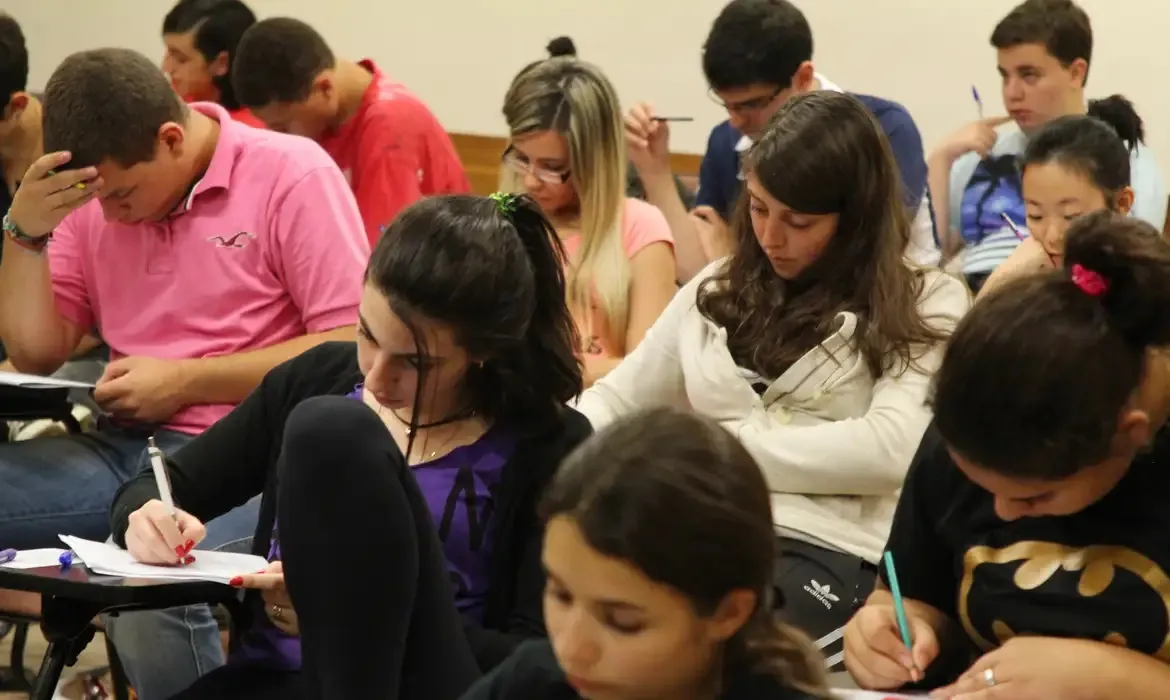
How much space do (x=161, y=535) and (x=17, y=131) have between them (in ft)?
5.20

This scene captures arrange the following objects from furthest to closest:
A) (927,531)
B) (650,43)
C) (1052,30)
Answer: (650,43)
(1052,30)
(927,531)

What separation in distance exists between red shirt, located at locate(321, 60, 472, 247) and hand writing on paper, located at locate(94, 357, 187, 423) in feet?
3.15

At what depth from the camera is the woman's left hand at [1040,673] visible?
1175mm

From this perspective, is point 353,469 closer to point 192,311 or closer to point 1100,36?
point 192,311

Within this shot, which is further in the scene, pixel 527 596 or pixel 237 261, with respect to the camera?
pixel 237 261

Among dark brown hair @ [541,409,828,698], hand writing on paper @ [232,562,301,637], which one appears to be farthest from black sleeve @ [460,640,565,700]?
hand writing on paper @ [232,562,301,637]

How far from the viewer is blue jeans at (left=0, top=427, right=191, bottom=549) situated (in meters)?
2.06

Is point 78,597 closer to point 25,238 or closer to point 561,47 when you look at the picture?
point 25,238

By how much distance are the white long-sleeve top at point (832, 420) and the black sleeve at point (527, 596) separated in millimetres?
160

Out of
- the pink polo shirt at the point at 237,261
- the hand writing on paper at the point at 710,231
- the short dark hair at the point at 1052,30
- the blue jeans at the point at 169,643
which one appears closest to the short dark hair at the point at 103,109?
the pink polo shirt at the point at 237,261

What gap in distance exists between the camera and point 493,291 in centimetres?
151

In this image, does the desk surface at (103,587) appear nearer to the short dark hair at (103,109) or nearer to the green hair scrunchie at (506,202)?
the green hair scrunchie at (506,202)

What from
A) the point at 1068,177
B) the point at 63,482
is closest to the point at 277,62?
the point at 63,482

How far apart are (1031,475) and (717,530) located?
0.32 meters
